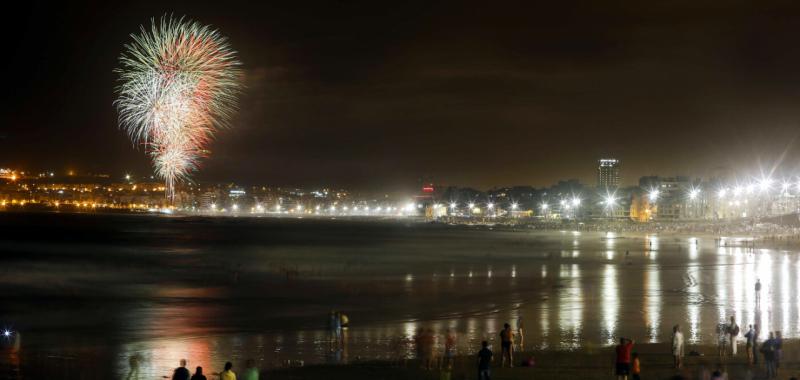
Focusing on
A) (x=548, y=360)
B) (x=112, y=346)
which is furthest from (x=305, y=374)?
(x=112, y=346)

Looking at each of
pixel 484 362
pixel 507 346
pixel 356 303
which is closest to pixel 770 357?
pixel 507 346

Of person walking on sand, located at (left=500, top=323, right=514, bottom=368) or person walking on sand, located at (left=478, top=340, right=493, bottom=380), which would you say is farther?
person walking on sand, located at (left=500, top=323, right=514, bottom=368)

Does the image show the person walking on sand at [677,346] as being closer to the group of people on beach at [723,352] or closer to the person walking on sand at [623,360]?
the group of people on beach at [723,352]

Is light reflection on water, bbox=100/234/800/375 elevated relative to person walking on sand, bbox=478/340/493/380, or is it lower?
lower

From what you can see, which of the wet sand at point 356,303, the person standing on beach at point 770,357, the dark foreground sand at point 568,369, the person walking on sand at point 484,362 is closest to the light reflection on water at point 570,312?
the wet sand at point 356,303

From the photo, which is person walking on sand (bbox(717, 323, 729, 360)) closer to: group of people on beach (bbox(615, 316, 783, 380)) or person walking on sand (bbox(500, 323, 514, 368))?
group of people on beach (bbox(615, 316, 783, 380))

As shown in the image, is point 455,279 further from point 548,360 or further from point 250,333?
point 548,360

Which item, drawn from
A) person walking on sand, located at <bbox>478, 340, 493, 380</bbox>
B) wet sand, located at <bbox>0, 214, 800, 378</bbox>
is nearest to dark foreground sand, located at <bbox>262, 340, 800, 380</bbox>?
person walking on sand, located at <bbox>478, 340, 493, 380</bbox>

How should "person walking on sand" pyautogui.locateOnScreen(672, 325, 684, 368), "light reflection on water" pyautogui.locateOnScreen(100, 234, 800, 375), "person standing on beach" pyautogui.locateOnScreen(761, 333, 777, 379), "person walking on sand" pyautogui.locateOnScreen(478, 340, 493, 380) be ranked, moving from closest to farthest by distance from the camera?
"person walking on sand" pyautogui.locateOnScreen(478, 340, 493, 380) → "person standing on beach" pyautogui.locateOnScreen(761, 333, 777, 379) → "person walking on sand" pyautogui.locateOnScreen(672, 325, 684, 368) → "light reflection on water" pyautogui.locateOnScreen(100, 234, 800, 375)
